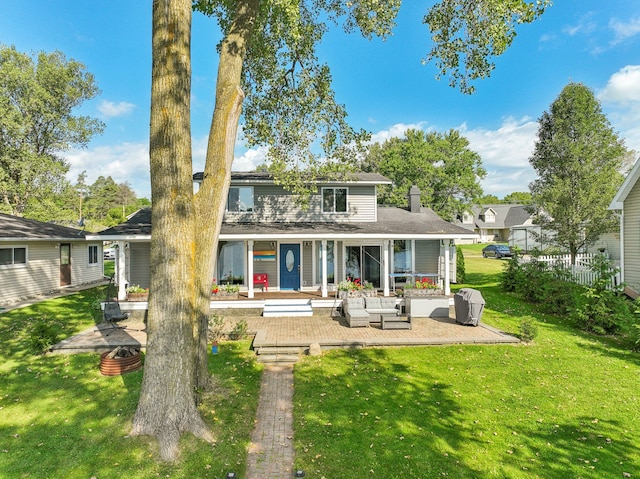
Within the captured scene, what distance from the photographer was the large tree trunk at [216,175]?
5.86m

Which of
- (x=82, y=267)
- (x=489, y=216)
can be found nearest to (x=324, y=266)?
(x=82, y=267)

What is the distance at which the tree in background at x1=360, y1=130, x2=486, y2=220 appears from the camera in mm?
35312

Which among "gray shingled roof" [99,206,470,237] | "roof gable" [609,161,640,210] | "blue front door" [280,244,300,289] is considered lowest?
"blue front door" [280,244,300,289]

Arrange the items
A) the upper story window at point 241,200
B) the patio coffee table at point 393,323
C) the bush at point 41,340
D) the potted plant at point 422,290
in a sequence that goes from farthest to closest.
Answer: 1. the upper story window at point 241,200
2. the potted plant at point 422,290
3. the patio coffee table at point 393,323
4. the bush at point 41,340

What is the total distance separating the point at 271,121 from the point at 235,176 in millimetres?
5305

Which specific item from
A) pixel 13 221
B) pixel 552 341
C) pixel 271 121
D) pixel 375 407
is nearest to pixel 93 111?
pixel 13 221

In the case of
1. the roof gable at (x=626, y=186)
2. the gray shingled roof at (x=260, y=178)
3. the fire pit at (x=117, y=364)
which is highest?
the gray shingled roof at (x=260, y=178)

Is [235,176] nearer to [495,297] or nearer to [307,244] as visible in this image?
[307,244]

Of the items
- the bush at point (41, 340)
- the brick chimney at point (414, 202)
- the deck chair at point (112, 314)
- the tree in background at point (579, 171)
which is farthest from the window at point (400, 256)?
the bush at point (41, 340)

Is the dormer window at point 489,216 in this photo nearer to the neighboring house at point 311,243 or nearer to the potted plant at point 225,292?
the neighboring house at point 311,243

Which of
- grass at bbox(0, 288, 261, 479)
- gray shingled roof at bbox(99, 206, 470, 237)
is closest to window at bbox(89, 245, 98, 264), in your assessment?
gray shingled roof at bbox(99, 206, 470, 237)

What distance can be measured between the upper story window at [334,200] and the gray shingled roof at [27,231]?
14.5 m

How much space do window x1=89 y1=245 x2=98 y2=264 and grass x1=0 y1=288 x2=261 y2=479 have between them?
51.1 feet

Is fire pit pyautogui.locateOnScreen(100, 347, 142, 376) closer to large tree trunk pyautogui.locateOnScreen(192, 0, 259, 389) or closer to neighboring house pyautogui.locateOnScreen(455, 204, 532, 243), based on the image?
large tree trunk pyautogui.locateOnScreen(192, 0, 259, 389)
